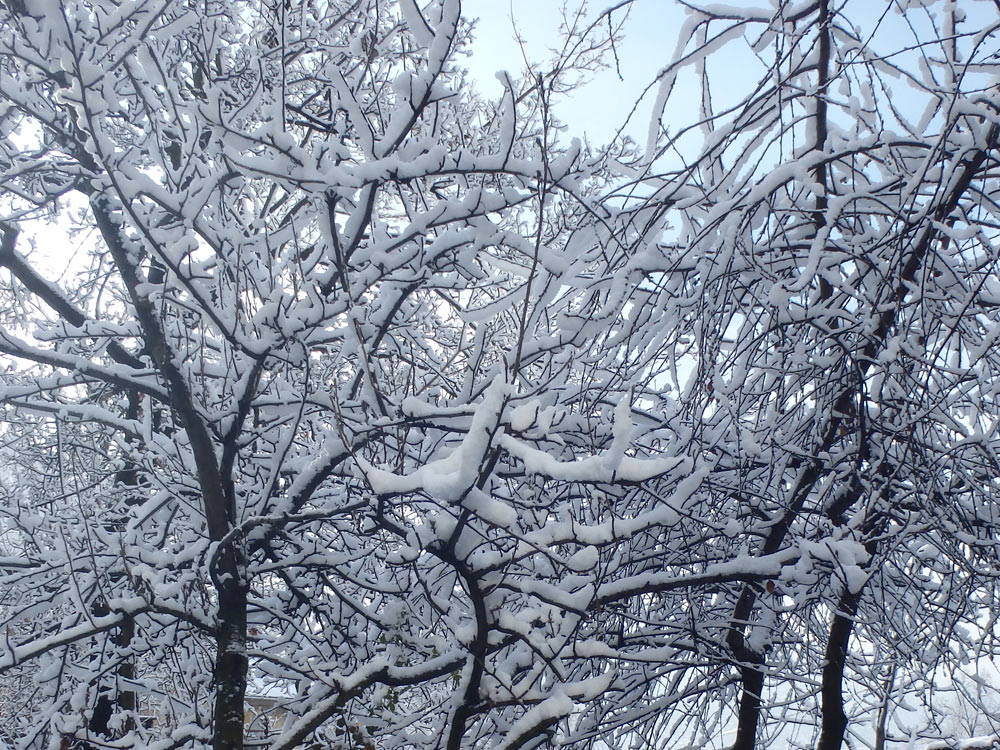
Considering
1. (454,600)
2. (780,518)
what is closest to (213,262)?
Answer: (454,600)

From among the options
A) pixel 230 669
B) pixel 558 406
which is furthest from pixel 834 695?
pixel 230 669

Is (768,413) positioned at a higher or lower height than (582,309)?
lower

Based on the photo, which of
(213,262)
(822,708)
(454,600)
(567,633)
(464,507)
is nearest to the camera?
(464,507)

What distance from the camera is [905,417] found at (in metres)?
2.05

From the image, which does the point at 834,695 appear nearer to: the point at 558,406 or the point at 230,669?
the point at 558,406

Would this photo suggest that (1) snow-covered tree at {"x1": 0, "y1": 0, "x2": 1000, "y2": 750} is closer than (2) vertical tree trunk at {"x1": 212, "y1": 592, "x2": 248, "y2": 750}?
Yes

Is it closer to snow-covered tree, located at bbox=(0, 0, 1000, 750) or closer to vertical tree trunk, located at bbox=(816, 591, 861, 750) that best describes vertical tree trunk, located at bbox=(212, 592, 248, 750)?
snow-covered tree, located at bbox=(0, 0, 1000, 750)

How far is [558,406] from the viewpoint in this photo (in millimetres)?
3006

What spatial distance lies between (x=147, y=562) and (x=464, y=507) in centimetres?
227

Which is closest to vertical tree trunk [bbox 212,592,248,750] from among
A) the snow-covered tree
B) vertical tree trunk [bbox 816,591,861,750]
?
the snow-covered tree

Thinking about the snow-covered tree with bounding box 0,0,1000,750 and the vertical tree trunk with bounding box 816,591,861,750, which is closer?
the snow-covered tree with bounding box 0,0,1000,750

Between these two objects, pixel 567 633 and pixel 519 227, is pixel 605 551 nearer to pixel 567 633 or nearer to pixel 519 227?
pixel 567 633

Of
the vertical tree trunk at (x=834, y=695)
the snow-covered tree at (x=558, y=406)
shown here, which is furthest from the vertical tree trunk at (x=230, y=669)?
the vertical tree trunk at (x=834, y=695)

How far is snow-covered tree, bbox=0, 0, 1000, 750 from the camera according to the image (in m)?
2.16
